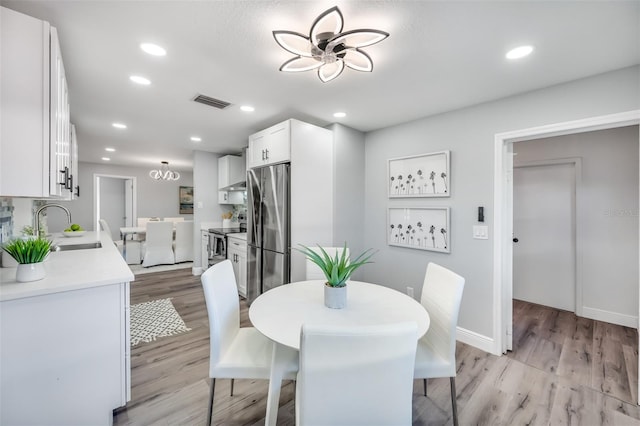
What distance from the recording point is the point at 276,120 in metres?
3.21

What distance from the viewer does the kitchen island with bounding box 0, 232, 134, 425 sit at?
1.31 metres

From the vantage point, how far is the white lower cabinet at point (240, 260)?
3.81 metres

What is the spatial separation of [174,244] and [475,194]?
5.74 metres

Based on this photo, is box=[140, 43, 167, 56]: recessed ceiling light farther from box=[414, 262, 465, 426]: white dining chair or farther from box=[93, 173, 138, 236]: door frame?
box=[93, 173, 138, 236]: door frame

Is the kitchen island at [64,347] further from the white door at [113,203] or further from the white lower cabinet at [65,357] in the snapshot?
the white door at [113,203]

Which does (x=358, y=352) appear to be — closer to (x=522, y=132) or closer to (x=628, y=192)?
(x=522, y=132)

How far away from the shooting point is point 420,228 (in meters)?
3.00

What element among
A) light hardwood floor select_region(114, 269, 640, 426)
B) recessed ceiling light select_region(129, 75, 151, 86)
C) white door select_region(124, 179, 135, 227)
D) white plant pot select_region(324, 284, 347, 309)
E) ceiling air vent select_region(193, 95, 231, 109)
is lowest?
light hardwood floor select_region(114, 269, 640, 426)

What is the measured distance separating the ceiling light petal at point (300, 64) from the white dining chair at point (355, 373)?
1.50m

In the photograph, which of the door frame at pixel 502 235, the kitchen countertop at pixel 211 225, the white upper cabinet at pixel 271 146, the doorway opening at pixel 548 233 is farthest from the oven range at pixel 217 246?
the doorway opening at pixel 548 233

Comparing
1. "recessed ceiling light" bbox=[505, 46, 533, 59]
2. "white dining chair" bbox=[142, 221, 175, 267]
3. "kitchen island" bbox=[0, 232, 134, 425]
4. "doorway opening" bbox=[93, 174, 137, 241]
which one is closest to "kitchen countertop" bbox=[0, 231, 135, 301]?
"kitchen island" bbox=[0, 232, 134, 425]

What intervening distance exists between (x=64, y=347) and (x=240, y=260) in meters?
2.49

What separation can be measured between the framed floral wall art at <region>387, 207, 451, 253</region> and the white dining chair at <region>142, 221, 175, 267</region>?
465 centimetres

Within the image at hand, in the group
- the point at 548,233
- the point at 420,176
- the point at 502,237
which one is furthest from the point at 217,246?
the point at 548,233
